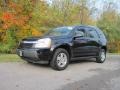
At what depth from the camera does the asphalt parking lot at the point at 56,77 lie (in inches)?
300

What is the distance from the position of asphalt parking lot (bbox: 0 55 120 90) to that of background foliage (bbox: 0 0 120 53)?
835 centimetres

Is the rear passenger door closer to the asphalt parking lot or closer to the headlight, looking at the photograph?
the asphalt parking lot

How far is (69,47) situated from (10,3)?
1024 cm

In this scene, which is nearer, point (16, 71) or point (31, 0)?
point (16, 71)

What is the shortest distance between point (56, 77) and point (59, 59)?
4.05 ft

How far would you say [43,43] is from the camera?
9.65 metres

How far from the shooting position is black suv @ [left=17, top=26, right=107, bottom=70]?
962 centimetres

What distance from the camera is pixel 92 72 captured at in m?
10.1

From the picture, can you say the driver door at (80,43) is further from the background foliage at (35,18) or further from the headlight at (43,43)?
the background foliage at (35,18)

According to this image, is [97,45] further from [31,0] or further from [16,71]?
[31,0]

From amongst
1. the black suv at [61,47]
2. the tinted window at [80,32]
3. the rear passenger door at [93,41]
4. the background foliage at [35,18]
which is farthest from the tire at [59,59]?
the background foliage at [35,18]

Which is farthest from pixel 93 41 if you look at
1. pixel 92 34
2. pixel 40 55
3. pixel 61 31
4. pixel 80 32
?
pixel 40 55

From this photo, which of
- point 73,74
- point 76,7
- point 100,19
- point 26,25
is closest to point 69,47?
point 73,74

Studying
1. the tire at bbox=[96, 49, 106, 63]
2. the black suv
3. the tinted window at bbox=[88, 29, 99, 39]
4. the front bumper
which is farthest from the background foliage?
the front bumper
